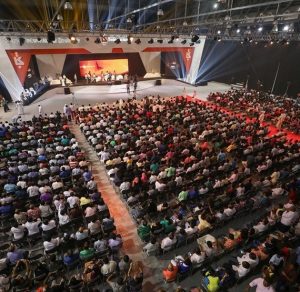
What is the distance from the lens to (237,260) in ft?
20.4

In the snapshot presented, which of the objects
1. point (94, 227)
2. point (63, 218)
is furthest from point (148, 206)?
point (63, 218)

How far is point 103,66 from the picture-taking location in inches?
1027

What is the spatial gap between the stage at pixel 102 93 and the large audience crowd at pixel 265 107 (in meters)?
3.57

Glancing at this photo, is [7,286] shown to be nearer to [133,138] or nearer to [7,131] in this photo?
[133,138]

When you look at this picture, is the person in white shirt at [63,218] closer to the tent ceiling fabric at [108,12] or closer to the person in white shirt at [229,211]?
the person in white shirt at [229,211]

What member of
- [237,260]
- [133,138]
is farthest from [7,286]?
[133,138]

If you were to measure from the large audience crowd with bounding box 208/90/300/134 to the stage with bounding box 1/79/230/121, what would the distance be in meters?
3.57

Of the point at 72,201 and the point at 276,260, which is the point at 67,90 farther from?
the point at 276,260

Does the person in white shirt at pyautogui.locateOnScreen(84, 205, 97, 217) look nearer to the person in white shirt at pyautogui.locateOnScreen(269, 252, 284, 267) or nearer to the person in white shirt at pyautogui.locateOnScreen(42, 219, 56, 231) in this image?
the person in white shirt at pyautogui.locateOnScreen(42, 219, 56, 231)

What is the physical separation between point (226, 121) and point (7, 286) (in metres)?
12.8

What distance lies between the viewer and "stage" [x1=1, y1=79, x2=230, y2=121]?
19.2m

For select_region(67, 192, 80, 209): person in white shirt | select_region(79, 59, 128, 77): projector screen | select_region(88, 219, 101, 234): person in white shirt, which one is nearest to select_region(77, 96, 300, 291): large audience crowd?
select_region(88, 219, 101, 234): person in white shirt

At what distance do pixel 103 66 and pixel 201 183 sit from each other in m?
20.5

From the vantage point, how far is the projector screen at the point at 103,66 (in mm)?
25266
